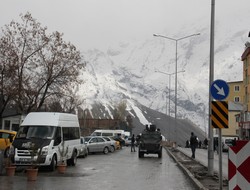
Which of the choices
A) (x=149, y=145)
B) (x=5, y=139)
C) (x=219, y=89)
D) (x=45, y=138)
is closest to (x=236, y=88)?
(x=149, y=145)

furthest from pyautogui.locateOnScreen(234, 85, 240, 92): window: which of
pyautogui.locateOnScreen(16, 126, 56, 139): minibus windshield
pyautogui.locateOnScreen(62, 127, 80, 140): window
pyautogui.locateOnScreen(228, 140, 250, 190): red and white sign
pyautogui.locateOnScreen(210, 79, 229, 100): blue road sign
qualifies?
pyautogui.locateOnScreen(228, 140, 250, 190): red and white sign

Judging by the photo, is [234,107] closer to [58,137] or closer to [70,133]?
[70,133]

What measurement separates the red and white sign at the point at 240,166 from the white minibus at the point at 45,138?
38.1ft

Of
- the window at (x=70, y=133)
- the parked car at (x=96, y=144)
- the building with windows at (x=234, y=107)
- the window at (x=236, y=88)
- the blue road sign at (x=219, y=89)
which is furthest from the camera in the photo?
the window at (x=236, y=88)

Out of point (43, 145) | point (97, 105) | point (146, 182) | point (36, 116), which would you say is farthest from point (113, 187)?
point (97, 105)

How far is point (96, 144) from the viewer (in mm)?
38656

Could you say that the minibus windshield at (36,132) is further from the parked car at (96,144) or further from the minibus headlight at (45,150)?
the parked car at (96,144)

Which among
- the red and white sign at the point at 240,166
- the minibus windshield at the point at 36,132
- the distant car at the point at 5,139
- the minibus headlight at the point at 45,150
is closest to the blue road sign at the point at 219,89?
the red and white sign at the point at 240,166

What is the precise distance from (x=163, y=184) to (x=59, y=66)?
18.3 metres

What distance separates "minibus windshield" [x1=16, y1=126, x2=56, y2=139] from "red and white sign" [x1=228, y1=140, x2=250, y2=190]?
13.5 metres

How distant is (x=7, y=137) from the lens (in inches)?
1088

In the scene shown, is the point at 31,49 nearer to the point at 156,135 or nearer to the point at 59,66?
the point at 59,66

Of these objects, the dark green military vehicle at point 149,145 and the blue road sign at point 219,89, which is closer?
the blue road sign at point 219,89

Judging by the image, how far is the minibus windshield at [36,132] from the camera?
66.5ft
